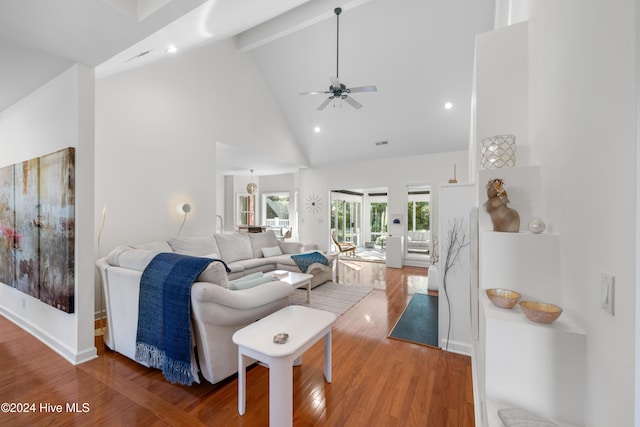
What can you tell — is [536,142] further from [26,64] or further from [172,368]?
→ [26,64]

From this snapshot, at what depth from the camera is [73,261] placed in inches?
96.2

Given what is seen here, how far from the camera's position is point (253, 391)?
208 cm

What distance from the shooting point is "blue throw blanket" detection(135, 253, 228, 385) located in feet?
6.52

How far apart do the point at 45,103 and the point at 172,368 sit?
9.66 ft

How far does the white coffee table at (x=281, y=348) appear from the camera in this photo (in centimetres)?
165

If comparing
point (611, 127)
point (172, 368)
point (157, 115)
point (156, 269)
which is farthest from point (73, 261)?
point (611, 127)

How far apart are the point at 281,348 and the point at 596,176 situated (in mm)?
1730

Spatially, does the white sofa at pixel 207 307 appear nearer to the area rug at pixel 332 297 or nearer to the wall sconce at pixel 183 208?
the area rug at pixel 332 297

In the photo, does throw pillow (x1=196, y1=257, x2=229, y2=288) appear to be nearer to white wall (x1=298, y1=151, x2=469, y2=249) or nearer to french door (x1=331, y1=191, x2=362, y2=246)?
white wall (x1=298, y1=151, x2=469, y2=249)

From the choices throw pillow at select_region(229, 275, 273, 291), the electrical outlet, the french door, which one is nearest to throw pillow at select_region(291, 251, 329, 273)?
throw pillow at select_region(229, 275, 273, 291)

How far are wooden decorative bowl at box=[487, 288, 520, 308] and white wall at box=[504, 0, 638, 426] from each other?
0.71 feet

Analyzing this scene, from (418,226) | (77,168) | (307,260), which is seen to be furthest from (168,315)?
(418,226)

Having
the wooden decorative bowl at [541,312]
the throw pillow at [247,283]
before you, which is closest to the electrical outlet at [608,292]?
the wooden decorative bowl at [541,312]

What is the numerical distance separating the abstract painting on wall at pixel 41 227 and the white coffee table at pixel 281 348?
1857 millimetres
